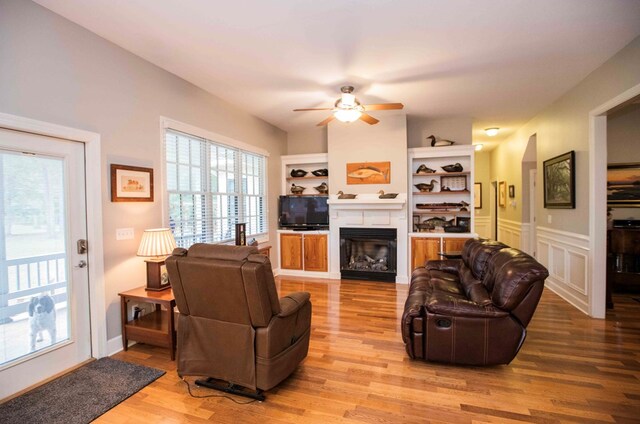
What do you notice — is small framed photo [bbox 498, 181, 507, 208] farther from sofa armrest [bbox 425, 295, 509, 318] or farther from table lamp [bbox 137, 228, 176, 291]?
table lamp [bbox 137, 228, 176, 291]

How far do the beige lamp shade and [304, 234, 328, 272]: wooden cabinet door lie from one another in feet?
10.6

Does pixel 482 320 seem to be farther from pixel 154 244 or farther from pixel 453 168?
pixel 453 168

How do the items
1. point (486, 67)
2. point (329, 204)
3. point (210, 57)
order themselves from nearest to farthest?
point (210, 57)
point (486, 67)
point (329, 204)

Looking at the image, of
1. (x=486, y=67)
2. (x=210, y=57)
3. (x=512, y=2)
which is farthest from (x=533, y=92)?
(x=210, y=57)

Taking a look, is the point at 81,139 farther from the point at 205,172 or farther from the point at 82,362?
the point at 82,362

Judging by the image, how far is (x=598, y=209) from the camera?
3.67 meters

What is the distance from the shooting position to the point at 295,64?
11.3 ft

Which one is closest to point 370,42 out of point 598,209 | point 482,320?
point 482,320

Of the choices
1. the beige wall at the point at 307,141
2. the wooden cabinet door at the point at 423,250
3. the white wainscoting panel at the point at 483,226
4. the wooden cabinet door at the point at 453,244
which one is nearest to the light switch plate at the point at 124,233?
the beige wall at the point at 307,141

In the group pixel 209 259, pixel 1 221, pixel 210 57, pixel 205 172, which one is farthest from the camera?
pixel 205 172

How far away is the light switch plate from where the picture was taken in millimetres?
3031

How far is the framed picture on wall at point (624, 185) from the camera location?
4.70 meters

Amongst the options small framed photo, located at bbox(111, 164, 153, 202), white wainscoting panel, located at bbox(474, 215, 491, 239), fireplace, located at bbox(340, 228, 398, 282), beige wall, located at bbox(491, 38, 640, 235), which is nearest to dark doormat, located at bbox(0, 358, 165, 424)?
small framed photo, located at bbox(111, 164, 153, 202)

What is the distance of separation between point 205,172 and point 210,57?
1562mm
